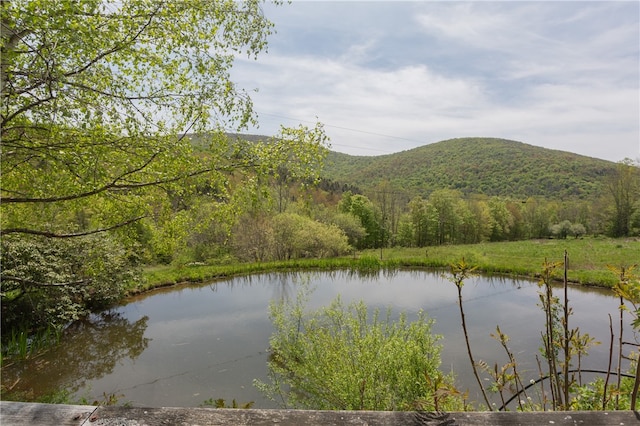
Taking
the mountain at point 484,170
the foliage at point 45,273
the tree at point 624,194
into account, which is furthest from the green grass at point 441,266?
the mountain at point 484,170

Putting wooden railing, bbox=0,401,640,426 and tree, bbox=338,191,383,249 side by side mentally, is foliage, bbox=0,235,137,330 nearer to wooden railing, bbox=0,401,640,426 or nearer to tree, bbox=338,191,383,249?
wooden railing, bbox=0,401,640,426

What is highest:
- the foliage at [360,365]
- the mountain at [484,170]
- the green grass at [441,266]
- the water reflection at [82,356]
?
the mountain at [484,170]

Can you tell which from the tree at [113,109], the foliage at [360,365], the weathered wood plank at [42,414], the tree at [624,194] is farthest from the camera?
the tree at [624,194]

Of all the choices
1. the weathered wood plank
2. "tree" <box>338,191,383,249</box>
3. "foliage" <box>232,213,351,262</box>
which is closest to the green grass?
"foliage" <box>232,213,351,262</box>

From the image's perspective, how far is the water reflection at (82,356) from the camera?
8430mm

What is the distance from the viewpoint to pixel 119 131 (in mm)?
3781

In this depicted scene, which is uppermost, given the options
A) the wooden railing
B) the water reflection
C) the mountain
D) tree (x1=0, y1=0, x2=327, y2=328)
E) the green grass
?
the mountain

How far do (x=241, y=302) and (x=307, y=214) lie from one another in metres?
20.1

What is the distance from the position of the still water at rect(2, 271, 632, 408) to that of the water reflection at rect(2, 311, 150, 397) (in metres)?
0.03

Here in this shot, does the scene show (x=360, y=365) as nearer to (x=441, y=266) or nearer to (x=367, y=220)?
(x=441, y=266)

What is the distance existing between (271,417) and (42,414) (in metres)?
0.55

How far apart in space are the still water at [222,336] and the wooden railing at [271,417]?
496cm

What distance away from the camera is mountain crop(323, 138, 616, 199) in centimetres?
7608

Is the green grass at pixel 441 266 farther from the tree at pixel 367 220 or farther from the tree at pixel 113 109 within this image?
the tree at pixel 113 109
